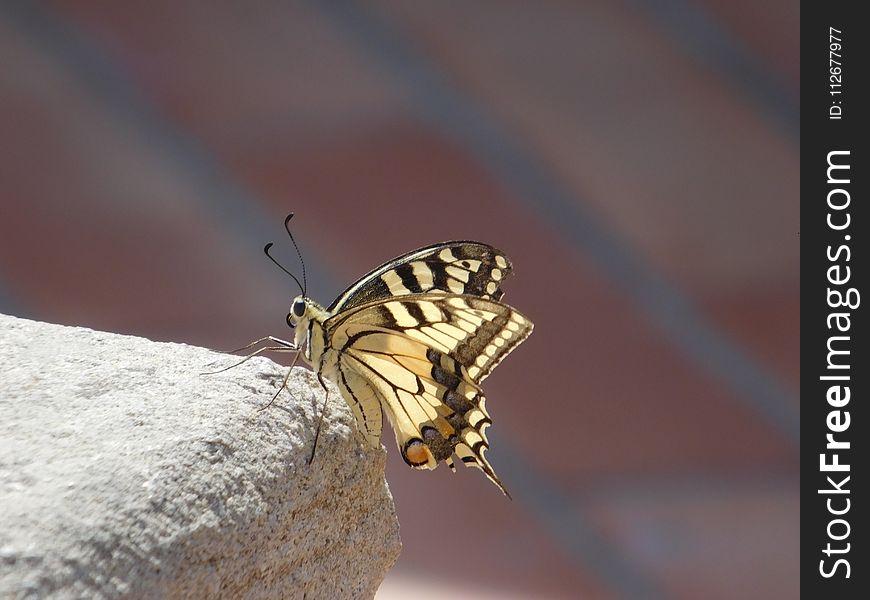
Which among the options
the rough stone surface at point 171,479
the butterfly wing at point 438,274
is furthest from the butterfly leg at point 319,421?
the butterfly wing at point 438,274

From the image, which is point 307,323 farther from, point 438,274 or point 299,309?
point 438,274

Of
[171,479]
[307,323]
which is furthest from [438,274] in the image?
[171,479]

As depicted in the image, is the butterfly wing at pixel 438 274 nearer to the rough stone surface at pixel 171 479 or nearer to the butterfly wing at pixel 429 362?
the butterfly wing at pixel 429 362

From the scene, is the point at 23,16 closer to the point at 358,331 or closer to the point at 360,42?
the point at 360,42

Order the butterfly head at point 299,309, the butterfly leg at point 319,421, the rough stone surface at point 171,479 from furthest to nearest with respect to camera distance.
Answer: the butterfly head at point 299,309 < the butterfly leg at point 319,421 < the rough stone surface at point 171,479

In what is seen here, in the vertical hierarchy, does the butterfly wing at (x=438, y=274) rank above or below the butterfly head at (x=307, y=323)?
above

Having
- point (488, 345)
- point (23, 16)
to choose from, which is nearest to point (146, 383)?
point (488, 345)

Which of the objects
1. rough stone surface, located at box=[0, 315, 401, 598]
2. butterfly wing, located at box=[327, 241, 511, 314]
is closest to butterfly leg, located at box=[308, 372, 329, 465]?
rough stone surface, located at box=[0, 315, 401, 598]
